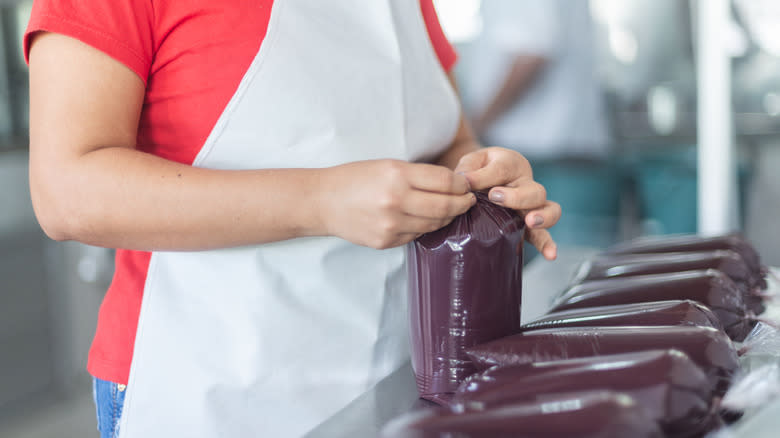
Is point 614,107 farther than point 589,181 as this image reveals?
Yes

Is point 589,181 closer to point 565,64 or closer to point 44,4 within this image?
point 565,64

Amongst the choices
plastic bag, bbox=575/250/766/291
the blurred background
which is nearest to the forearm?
plastic bag, bbox=575/250/766/291

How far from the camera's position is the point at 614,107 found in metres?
3.04

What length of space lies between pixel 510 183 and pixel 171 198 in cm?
36

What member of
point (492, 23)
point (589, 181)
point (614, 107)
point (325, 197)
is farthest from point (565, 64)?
point (325, 197)

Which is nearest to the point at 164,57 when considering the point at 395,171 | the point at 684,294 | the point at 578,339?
the point at 395,171

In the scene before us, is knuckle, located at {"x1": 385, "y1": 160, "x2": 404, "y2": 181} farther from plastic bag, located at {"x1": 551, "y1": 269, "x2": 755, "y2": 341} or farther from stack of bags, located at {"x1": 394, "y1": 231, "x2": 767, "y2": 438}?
plastic bag, located at {"x1": 551, "y1": 269, "x2": 755, "y2": 341}

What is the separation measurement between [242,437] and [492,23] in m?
1.76

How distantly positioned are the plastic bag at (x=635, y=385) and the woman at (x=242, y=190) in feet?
0.60

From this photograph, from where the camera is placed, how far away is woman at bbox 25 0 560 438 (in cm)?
66

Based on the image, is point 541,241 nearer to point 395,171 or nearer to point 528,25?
point 395,171

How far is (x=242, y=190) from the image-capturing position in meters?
0.66

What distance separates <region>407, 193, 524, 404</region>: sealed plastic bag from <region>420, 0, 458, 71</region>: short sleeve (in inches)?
16.1

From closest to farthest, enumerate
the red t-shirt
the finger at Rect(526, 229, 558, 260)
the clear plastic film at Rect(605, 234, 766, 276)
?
the red t-shirt < the finger at Rect(526, 229, 558, 260) < the clear plastic film at Rect(605, 234, 766, 276)
